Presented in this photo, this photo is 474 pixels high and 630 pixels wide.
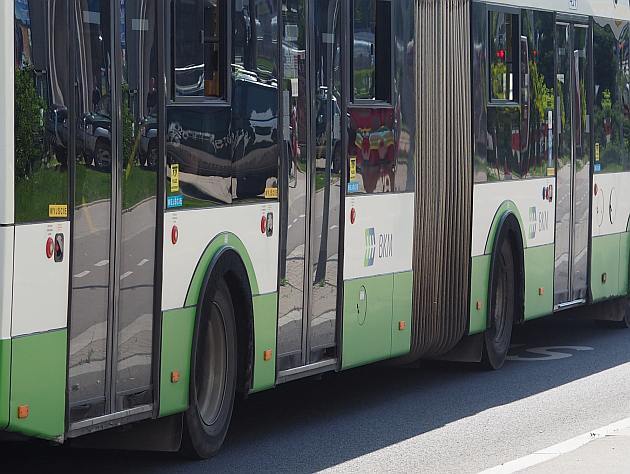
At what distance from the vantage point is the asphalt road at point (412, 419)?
1056 centimetres

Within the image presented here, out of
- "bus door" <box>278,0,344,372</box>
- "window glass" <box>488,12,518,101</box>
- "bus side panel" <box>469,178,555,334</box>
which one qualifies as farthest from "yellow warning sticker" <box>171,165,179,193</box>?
"window glass" <box>488,12,518,101</box>

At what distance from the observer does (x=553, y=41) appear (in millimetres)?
16641

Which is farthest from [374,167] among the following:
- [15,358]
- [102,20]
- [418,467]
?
[15,358]

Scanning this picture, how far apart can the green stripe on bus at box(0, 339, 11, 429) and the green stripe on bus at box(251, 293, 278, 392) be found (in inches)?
115

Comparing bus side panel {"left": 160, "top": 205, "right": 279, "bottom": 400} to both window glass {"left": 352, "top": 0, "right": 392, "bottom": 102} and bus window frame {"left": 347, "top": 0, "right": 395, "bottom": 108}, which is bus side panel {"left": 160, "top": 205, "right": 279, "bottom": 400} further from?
window glass {"left": 352, "top": 0, "right": 392, "bottom": 102}

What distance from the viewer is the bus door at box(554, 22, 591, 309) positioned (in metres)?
16.8

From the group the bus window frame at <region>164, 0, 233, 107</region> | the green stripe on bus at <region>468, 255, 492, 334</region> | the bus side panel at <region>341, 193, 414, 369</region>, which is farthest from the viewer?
the green stripe on bus at <region>468, 255, 492, 334</region>

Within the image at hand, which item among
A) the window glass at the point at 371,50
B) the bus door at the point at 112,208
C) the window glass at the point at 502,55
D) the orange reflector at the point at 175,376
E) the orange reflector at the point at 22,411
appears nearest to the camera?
the orange reflector at the point at 22,411

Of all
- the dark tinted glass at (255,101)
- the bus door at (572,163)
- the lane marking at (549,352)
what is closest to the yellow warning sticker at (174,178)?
the dark tinted glass at (255,101)

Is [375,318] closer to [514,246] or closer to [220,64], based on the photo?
[220,64]

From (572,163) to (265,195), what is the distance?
658cm

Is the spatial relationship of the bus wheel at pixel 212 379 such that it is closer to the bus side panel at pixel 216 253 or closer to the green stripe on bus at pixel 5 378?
the bus side panel at pixel 216 253

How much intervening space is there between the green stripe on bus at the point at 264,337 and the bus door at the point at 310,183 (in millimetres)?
123

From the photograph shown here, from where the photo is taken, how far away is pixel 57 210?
28.0 feet
